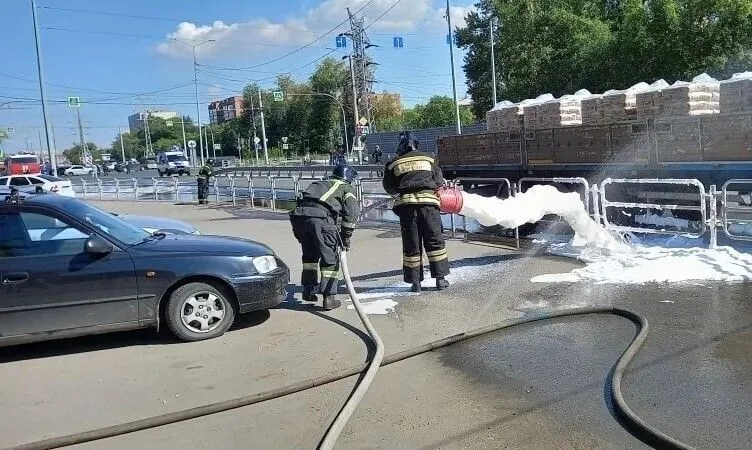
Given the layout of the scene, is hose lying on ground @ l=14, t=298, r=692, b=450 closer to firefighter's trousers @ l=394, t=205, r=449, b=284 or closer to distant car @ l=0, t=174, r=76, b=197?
firefighter's trousers @ l=394, t=205, r=449, b=284

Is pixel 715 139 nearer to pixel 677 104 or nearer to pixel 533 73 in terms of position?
pixel 677 104

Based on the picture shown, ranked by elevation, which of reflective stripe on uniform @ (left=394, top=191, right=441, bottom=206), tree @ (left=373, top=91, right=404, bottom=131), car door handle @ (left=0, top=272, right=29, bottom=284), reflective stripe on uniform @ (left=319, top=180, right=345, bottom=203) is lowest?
car door handle @ (left=0, top=272, right=29, bottom=284)

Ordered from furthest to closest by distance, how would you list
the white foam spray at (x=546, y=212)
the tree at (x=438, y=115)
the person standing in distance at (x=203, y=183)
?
the tree at (x=438, y=115) → the person standing in distance at (x=203, y=183) → the white foam spray at (x=546, y=212)

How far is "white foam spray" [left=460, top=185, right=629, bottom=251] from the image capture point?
352 inches

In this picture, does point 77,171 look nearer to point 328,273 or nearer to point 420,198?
point 328,273

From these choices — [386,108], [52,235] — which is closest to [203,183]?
[52,235]

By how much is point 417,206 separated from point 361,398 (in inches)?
128

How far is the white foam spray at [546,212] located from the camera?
8953mm

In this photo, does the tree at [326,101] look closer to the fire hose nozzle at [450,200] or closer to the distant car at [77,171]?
the distant car at [77,171]

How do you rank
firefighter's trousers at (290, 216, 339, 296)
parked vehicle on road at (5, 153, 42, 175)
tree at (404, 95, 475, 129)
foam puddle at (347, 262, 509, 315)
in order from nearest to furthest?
firefighter's trousers at (290, 216, 339, 296), foam puddle at (347, 262, 509, 315), parked vehicle on road at (5, 153, 42, 175), tree at (404, 95, 475, 129)

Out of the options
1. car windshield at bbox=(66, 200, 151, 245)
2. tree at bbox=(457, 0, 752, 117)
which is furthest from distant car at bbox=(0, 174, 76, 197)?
tree at bbox=(457, 0, 752, 117)

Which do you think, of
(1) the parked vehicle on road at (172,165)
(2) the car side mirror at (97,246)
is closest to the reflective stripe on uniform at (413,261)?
(2) the car side mirror at (97,246)

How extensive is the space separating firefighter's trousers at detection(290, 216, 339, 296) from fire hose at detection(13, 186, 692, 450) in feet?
3.99

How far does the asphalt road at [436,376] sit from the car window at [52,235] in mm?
969
